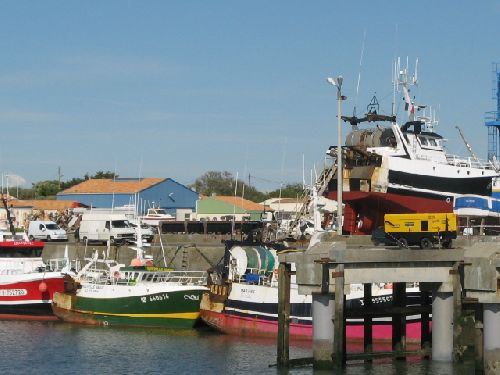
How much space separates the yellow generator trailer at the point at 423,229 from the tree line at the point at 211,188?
111 metres

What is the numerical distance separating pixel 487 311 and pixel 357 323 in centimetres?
1245

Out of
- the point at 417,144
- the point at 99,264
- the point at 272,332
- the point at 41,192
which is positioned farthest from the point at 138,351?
the point at 41,192

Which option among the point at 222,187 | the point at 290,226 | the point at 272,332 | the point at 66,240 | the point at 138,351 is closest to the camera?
the point at 138,351

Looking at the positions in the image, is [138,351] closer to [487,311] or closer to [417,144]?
[487,311]

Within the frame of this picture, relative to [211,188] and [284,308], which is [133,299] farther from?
[211,188]

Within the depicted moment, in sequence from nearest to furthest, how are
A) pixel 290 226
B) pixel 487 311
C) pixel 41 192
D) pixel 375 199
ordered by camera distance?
1. pixel 487 311
2. pixel 375 199
3. pixel 290 226
4. pixel 41 192

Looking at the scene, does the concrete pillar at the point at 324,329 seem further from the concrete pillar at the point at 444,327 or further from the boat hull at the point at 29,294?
the boat hull at the point at 29,294

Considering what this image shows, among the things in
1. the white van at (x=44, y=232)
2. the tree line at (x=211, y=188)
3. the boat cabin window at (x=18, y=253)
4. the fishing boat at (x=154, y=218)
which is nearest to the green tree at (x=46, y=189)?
the tree line at (x=211, y=188)

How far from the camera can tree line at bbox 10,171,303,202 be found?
156m

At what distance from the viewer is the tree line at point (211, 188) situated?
511ft

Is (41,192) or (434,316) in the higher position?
(41,192)

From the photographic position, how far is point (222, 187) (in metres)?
174

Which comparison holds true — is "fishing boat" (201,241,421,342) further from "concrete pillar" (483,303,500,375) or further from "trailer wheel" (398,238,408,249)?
"concrete pillar" (483,303,500,375)

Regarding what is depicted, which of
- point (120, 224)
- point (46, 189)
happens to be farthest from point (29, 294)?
point (46, 189)
